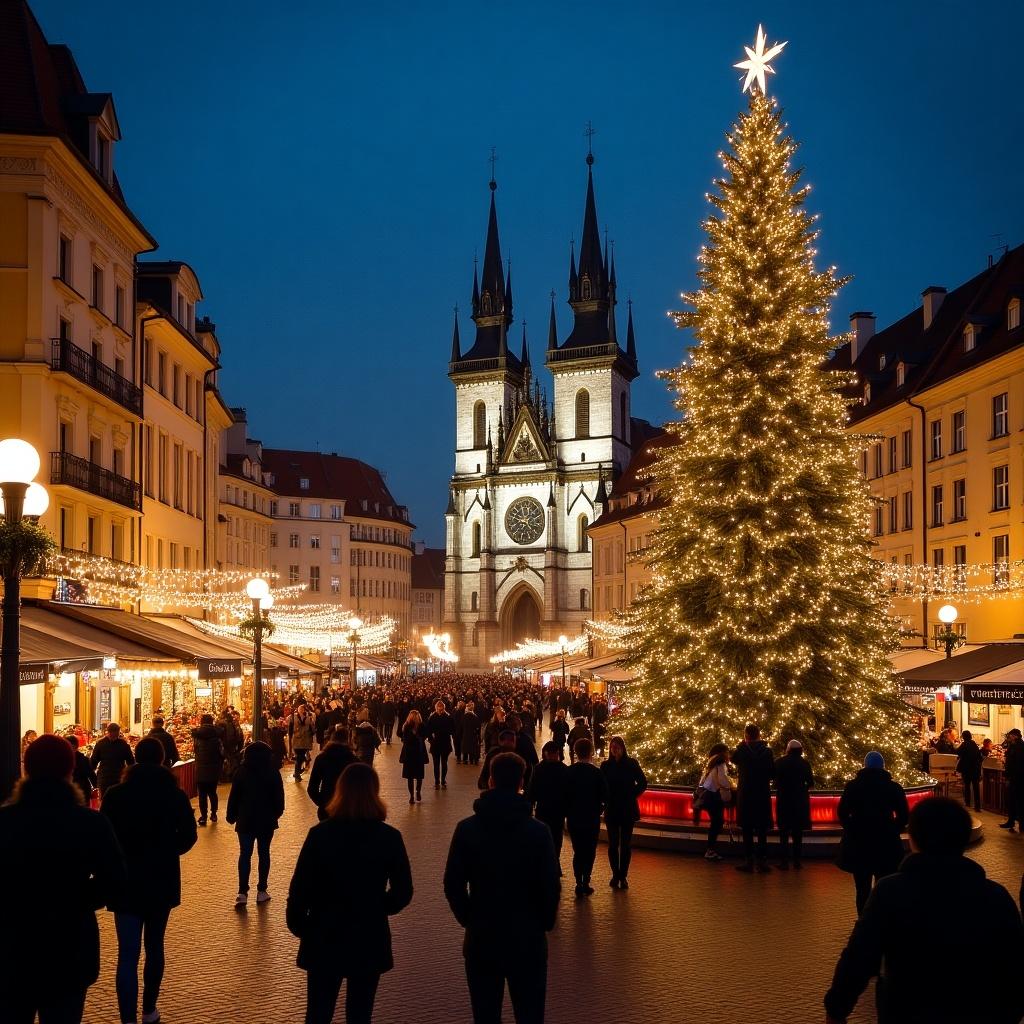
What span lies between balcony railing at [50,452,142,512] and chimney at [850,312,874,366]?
29605mm

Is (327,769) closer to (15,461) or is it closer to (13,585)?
(13,585)

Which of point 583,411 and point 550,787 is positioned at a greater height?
point 583,411

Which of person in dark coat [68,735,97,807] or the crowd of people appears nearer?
the crowd of people

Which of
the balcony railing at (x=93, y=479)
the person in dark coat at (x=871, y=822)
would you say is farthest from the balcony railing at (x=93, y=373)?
the person in dark coat at (x=871, y=822)

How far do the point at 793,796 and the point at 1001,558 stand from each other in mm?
20720

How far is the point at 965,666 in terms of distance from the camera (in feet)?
87.0

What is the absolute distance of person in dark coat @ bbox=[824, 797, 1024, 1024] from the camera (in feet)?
14.8

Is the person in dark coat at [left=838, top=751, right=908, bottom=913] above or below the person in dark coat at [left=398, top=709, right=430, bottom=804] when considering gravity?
above

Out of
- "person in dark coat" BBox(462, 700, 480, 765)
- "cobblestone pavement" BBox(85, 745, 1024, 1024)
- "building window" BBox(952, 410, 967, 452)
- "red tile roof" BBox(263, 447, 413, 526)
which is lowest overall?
"person in dark coat" BBox(462, 700, 480, 765)

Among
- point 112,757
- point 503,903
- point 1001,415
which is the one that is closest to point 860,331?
point 1001,415

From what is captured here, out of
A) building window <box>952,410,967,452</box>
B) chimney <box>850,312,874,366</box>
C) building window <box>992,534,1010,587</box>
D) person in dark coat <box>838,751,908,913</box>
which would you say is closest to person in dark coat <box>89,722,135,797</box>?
person in dark coat <box>838,751,908,913</box>

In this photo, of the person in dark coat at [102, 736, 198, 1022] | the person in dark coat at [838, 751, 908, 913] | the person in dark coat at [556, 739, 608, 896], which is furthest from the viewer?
the person in dark coat at [556, 739, 608, 896]

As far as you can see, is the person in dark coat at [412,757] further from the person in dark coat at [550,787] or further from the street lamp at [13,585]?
the street lamp at [13,585]

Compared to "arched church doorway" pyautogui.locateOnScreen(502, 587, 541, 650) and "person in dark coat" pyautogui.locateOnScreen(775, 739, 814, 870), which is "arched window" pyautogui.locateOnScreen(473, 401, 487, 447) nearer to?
"arched church doorway" pyautogui.locateOnScreen(502, 587, 541, 650)
